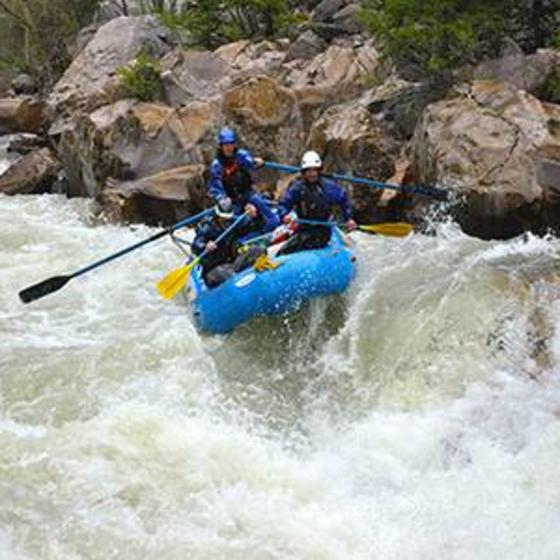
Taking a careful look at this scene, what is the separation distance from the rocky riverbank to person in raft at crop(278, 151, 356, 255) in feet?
5.41

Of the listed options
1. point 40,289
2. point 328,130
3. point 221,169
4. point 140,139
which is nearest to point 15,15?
point 140,139

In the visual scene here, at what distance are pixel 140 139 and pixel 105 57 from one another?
7.07m

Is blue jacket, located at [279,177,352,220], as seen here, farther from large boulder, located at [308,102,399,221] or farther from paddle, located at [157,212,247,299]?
large boulder, located at [308,102,399,221]

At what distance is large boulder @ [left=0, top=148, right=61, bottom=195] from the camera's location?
543 inches

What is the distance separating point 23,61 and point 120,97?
479 inches

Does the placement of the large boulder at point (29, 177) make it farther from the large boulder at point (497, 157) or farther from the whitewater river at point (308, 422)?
the large boulder at point (497, 157)

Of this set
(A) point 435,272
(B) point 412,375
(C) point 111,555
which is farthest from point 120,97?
(C) point 111,555

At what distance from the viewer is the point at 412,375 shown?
20.7ft

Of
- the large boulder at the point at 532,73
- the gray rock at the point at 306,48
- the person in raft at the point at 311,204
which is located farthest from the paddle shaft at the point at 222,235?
the gray rock at the point at 306,48

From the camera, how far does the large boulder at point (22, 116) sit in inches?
740

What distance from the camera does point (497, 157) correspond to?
326 inches

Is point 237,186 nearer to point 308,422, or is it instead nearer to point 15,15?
point 308,422

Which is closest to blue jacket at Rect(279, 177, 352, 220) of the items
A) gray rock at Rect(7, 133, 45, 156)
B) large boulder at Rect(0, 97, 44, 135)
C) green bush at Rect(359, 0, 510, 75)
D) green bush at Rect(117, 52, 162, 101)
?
green bush at Rect(359, 0, 510, 75)

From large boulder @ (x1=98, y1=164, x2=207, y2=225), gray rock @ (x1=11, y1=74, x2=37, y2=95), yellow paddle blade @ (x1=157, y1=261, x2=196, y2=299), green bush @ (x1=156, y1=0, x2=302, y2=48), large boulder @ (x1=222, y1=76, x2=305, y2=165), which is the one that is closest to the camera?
yellow paddle blade @ (x1=157, y1=261, x2=196, y2=299)
